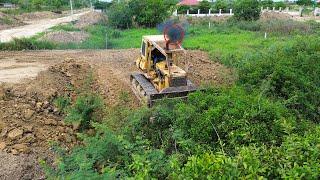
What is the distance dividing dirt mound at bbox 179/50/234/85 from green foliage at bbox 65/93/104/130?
3.29m

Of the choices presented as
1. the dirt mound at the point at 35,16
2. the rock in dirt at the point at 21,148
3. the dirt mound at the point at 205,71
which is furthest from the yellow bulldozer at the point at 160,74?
the dirt mound at the point at 35,16

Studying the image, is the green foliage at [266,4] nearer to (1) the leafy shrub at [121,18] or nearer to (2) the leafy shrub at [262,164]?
(1) the leafy shrub at [121,18]

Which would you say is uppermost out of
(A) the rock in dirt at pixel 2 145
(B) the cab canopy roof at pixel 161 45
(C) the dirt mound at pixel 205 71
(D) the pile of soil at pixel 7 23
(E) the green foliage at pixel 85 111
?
(B) the cab canopy roof at pixel 161 45

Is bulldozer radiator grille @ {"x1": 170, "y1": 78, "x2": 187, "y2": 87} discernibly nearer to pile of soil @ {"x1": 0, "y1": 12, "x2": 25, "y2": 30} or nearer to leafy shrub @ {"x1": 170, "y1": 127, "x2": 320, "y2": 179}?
leafy shrub @ {"x1": 170, "y1": 127, "x2": 320, "y2": 179}

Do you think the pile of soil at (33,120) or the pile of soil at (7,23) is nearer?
the pile of soil at (33,120)

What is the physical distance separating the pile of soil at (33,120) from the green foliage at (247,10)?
24199 millimetres

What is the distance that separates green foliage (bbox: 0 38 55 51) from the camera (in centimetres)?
2192

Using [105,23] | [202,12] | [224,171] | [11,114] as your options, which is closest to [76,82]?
[11,114]

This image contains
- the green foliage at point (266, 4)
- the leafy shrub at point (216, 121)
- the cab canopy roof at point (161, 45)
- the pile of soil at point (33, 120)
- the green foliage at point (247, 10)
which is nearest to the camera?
the leafy shrub at point (216, 121)

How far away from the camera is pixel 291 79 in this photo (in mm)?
11594

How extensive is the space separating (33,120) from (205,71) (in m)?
7.64

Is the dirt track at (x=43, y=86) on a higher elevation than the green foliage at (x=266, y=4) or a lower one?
lower

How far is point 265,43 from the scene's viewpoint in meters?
22.4

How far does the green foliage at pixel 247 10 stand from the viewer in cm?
3594
